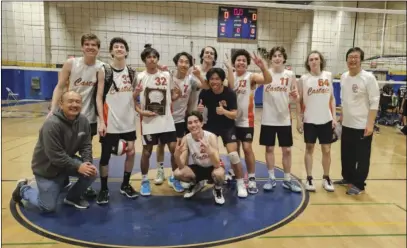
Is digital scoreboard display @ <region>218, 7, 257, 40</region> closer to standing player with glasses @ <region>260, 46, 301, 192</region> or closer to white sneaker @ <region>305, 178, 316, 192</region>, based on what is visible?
standing player with glasses @ <region>260, 46, 301, 192</region>

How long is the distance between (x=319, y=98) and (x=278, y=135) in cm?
67

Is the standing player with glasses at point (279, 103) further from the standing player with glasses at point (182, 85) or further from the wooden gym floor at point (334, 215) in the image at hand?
the standing player with glasses at point (182, 85)

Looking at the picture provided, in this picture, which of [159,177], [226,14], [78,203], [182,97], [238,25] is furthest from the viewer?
[238,25]

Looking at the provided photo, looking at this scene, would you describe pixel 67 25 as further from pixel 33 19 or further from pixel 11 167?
pixel 11 167

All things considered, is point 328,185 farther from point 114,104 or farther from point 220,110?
point 114,104

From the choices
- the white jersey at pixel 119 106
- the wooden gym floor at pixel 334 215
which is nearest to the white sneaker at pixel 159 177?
the white jersey at pixel 119 106

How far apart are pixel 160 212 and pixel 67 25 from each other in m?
13.7

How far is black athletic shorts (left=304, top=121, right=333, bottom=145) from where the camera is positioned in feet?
13.6

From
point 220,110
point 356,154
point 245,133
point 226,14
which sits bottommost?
point 356,154

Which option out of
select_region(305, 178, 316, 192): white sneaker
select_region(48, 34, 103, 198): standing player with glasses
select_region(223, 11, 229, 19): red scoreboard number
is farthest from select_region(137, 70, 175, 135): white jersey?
select_region(223, 11, 229, 19): red scoreboard number

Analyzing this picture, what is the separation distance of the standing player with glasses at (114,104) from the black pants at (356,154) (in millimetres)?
2659

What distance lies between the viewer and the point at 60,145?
3.27 m

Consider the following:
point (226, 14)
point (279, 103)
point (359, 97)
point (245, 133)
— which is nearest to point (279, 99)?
point (279, 103)

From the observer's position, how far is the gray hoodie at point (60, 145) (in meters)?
3.23
